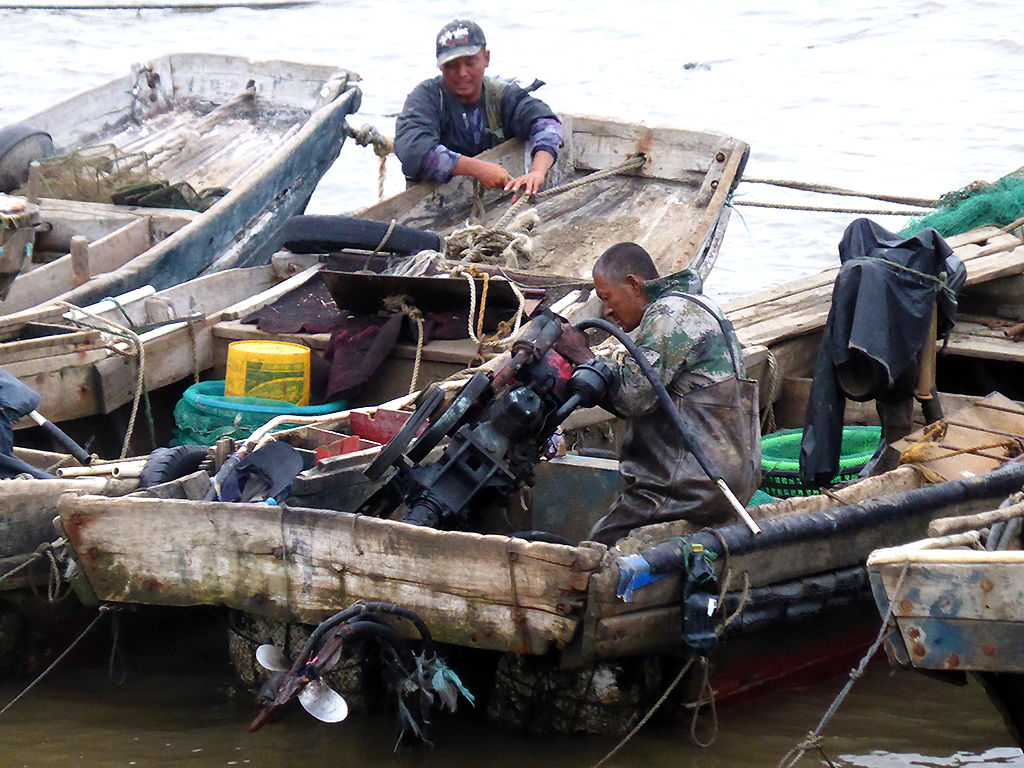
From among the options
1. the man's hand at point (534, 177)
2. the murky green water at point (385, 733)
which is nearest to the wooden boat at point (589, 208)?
the man's hand at point (534, 177)

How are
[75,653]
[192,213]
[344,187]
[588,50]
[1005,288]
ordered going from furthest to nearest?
1. [588,50]
2. [344,187]
3. [192,213]
4. [1005,288]
5. [75,653]

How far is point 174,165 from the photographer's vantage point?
10562mm

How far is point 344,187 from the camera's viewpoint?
53.6 ft

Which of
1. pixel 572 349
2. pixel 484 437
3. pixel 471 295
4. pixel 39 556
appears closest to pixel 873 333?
pixel 471 295

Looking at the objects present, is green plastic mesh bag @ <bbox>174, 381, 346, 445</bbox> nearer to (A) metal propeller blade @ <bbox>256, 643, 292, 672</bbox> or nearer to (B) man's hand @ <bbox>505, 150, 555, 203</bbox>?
(A) metal propeller blade @ <bbox>256, 643, 292, 672</bbox>

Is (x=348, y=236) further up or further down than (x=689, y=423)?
further down

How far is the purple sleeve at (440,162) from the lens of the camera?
8414 mm

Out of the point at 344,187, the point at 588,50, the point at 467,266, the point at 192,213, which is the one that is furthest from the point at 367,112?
the point at 467,266

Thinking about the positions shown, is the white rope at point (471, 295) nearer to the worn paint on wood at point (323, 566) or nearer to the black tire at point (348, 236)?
the black tire at point (348, 236)

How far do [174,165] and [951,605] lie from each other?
27.9 ft

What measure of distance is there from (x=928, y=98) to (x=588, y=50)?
558cm

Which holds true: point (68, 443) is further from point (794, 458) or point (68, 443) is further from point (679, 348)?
point (794, 458)

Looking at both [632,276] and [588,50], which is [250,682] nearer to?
[632,276]

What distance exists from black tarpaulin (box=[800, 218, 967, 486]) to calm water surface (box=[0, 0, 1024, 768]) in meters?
1.30
